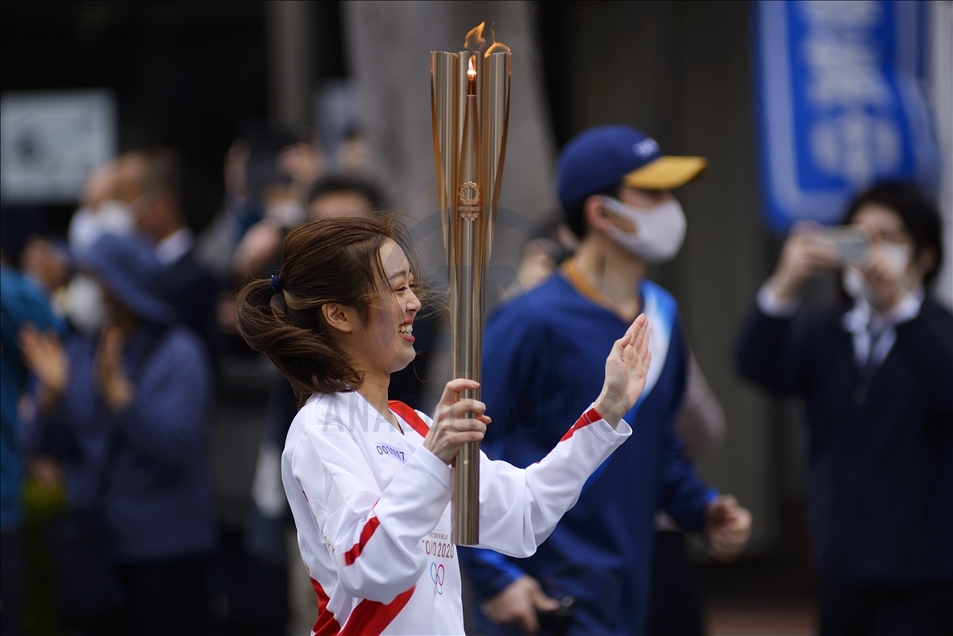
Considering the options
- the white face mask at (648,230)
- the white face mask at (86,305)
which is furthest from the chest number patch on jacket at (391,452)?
the white face mask at (86,305)

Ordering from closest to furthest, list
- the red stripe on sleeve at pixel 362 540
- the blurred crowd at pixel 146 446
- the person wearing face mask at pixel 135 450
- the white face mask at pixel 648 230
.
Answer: the red stripe on sleeve at pixel 362 540, the white face mask at pixel 648 230, the blurred crowd at pixel 146 446, the person wearing face mask at pixel 135 450

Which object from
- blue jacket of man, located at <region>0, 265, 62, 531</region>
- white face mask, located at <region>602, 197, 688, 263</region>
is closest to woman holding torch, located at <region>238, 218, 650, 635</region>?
white face mask, located at <region>602, 197, 688, 263</region>

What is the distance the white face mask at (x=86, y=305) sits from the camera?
5.34 m

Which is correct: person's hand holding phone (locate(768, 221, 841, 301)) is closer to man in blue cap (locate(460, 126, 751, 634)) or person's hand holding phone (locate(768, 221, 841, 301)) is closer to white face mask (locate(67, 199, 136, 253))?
man in blue cap (locate(460, 126, 751, 634))

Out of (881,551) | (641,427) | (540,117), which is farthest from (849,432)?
(540,117)

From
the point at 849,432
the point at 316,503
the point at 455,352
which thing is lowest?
the point at 849,432

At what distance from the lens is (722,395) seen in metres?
7.52

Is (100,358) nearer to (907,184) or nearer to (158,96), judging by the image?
(907,184)

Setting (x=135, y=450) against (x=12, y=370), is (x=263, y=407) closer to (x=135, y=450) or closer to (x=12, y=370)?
(x=135, y=450)

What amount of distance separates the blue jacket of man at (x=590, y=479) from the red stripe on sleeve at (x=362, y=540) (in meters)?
1.03

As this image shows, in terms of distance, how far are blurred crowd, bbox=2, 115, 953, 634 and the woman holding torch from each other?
12 centimetres

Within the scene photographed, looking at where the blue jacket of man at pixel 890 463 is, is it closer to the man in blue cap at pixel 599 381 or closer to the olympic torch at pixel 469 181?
the man in blue cap at pixel 599 381

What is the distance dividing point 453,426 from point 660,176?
1.61 meters

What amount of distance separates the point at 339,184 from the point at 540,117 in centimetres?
93
